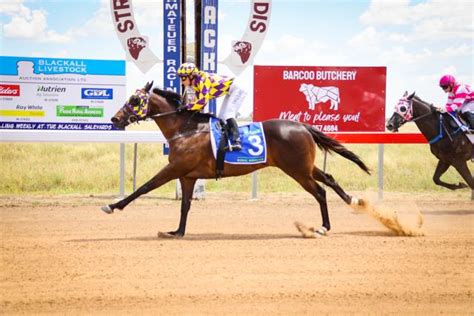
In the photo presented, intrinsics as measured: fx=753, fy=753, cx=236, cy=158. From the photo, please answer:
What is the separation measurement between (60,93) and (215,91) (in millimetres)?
6123

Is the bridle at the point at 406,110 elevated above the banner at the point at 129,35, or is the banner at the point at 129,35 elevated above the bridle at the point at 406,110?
the banner at the point at 129,35

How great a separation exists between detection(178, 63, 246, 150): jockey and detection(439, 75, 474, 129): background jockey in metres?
5.53

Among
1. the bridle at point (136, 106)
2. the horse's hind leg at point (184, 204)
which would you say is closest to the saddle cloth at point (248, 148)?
the horse's hind leg at point (184, 204)

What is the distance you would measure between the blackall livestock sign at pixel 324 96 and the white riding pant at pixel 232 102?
17.2ft

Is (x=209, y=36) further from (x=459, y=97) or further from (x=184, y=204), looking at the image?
(x=184, y=204)

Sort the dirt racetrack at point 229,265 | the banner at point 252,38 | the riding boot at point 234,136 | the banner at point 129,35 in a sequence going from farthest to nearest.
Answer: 1. the banner at point 252,38
2. the banner at point 129,35
3. the riding boot at point 234,136
4. the dirt racetrack at point 229,265

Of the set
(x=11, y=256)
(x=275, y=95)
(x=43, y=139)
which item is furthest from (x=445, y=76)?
(x=11, y=256)

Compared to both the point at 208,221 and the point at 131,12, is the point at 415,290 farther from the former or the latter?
the point at 131,12

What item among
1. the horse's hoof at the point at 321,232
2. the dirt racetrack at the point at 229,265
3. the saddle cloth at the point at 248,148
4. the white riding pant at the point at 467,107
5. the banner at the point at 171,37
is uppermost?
the banner at the point at 171,37

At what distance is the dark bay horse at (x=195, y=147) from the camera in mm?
11086

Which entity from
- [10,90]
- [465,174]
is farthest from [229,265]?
[10,90]

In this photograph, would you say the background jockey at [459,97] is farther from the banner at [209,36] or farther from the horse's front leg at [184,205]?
the horse's front leg at [184,205]

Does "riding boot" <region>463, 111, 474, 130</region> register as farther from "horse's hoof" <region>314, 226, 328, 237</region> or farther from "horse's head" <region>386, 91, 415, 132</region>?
"horse's hoof" <region>314, 226, 328, 237</region>

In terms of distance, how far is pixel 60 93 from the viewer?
52.8ft
